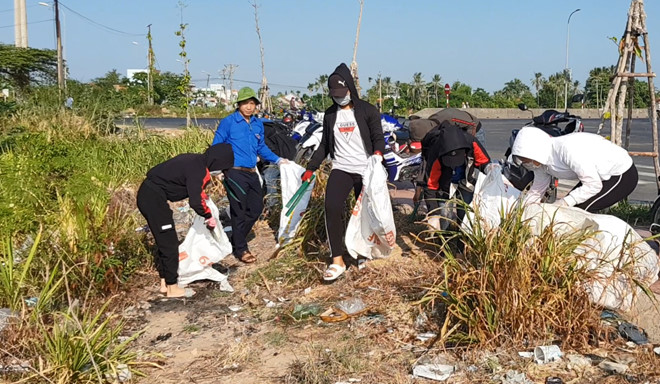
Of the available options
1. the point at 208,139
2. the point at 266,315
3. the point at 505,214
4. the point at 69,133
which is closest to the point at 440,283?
the point at 505,214

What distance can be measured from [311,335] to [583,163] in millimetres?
2304

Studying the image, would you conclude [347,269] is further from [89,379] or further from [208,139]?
[208,139]

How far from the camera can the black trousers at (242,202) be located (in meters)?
6.41

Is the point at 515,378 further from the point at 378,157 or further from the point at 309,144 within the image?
the point at 309,144

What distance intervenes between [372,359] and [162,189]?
241cm

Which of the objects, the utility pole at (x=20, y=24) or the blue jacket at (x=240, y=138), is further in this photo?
the utility pole at (x=20, y=24)

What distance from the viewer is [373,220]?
18.0 feet

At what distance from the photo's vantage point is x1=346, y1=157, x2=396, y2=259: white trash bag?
5.39 metres

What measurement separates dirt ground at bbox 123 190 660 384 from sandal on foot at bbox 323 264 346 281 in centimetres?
8

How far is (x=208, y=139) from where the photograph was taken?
11.2 meters

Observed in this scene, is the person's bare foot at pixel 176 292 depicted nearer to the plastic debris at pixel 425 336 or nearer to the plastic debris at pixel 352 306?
the plastic debris at pixel 352 306

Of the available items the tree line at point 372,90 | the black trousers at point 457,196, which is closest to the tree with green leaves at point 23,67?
the tree line at point 372,90

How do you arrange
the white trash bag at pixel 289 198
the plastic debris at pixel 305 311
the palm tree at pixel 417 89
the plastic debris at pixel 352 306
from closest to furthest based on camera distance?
the plastic debris at pixel 352 306, the plastic debris at pixel 305 311, the white trash bag at pixel 289 198, the palm tree at pixel 417 89

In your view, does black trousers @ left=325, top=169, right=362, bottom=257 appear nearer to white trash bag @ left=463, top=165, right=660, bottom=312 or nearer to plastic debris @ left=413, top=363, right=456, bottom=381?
white trash bag @ left=463, top=165, right=660, bottom=312
